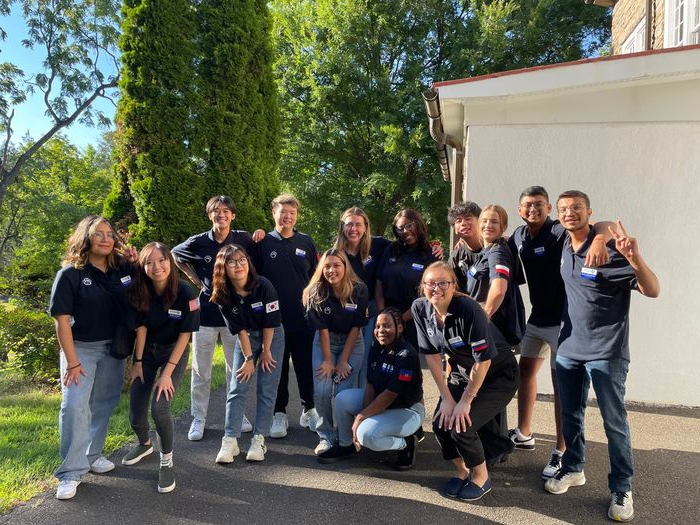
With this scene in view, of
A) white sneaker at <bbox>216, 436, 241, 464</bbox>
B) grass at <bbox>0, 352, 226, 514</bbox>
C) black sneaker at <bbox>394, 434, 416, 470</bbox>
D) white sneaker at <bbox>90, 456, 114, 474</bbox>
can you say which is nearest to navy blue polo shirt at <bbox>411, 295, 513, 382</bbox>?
black sneaker at <bbox>394, 434, 416, 470</bbox>

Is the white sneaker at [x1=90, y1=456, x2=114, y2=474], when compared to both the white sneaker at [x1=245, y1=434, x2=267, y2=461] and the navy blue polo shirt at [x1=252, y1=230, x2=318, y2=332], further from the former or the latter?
the navy blue polo shirt at [x1=252, y1=230, x2=318, y2=332]

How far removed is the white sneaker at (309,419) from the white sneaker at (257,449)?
0.58m

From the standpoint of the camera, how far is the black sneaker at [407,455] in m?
3.49

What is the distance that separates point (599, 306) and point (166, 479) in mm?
3045

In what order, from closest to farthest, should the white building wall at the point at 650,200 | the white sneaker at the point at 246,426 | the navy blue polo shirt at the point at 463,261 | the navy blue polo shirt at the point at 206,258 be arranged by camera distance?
the navy blue polo shirt at the point at 463,261, the navy blue polo shirt at the point at 206,258, the white sneaker at the point at 246,426, the white building wall at the point at 650,200

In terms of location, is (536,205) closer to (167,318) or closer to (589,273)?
(589,273)

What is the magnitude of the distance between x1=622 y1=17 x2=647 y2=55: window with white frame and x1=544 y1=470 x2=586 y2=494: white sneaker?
758 centimetres

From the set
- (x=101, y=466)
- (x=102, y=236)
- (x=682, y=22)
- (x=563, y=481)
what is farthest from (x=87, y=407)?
(x=682, y=22)

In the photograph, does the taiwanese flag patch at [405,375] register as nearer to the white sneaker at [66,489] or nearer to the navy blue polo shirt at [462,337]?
the navy blue polo shirt at [462,337]

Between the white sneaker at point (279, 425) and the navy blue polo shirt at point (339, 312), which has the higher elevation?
the navy blue polo shirt at point (339, 312)

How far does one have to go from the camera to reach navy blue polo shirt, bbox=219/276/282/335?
3.65m

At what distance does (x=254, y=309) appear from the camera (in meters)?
3.66

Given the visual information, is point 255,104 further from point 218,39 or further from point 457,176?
point 457,176

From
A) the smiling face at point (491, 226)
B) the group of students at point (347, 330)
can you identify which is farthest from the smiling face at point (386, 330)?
the smiling face at point (491, 226)
